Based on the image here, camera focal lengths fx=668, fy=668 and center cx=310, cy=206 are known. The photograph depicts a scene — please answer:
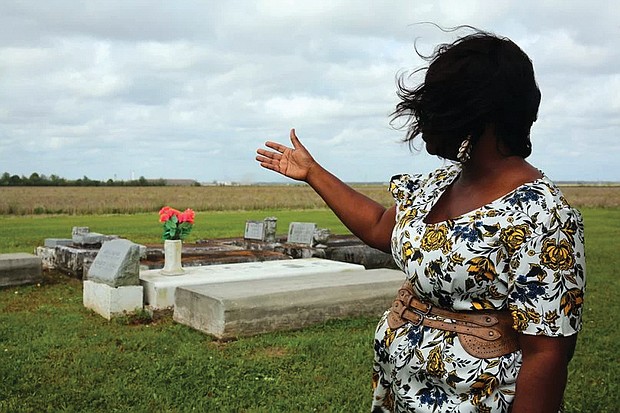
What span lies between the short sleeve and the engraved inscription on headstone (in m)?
11.8

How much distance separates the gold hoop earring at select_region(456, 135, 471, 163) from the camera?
6.38 ft

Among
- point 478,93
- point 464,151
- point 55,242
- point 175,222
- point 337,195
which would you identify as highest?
point 478,93

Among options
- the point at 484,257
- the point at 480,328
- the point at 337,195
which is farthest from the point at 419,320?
the point at 337,195

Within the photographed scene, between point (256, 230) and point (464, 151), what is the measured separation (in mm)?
11840

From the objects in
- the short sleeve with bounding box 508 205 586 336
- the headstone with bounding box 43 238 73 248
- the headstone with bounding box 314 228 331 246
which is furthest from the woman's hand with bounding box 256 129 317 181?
the headstone with bounding box 43 238 73 248

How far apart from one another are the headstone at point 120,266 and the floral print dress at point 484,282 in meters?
6.55

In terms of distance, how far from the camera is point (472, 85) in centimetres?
185

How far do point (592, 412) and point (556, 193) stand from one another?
3.81 m

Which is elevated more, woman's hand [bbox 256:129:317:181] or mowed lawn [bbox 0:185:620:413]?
woman's hand [bbox 256:129:317:181]

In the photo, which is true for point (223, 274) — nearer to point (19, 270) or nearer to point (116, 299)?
point (116, 299)

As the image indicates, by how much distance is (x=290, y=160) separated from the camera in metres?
2.63

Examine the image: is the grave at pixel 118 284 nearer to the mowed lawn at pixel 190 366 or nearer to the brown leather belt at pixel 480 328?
the mowed lawn at pixel 190 366

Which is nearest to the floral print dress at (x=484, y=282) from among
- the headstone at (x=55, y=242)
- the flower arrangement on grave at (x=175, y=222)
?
the flower arrangement on grave at (x=175, y=222)

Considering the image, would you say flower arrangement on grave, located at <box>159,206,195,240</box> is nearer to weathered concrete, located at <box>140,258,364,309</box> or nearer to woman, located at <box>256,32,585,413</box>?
weathered concrete, located at <box>140,258,364,309</box>
